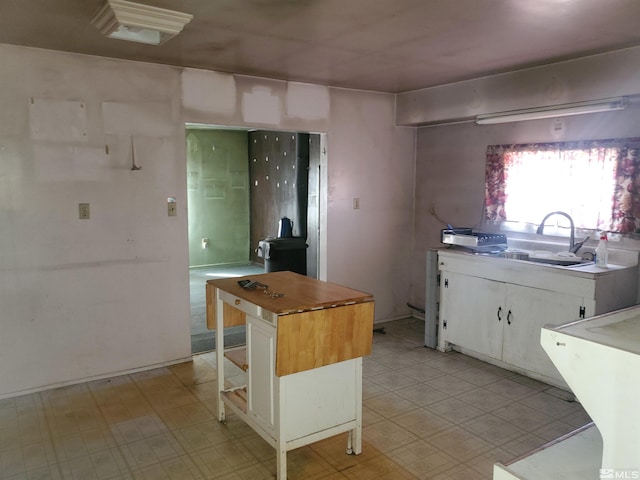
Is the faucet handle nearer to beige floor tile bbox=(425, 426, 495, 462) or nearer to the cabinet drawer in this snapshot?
beige floor tile bbox=(425, 426, 495, 462)

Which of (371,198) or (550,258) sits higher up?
(371,198)

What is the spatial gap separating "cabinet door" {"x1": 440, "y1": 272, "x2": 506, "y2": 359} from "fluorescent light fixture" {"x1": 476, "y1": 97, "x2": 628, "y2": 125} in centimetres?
132

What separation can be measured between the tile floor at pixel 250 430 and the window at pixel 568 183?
1341 mm

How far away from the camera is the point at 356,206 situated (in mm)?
4754

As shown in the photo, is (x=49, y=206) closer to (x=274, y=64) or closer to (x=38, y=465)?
(x=38, y=465)

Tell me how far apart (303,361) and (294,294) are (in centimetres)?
40

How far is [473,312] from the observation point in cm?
394

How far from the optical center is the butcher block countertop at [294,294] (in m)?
2.29

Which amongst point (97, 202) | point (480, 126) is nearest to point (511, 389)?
point (480, 126)

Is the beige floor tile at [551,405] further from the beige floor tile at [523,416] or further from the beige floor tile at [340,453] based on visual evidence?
the beige floor tile at [340,453]

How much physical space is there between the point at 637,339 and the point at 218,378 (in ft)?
7.51

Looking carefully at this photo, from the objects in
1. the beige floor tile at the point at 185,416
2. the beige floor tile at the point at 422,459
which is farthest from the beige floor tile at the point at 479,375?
the beige floor tile at the point at 185,416

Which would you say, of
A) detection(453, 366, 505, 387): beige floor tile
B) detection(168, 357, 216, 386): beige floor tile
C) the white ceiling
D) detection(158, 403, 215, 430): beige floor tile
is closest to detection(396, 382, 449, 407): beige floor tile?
detection(453, 366, 505, 387): beige floor tile

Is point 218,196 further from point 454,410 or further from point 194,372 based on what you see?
point 454,410
